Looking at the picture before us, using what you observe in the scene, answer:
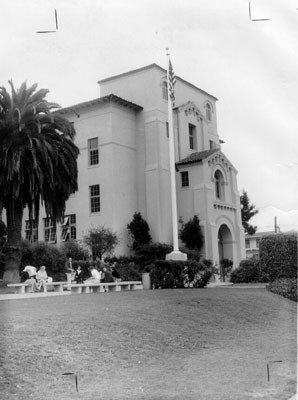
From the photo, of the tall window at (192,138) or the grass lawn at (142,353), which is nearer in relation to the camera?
the grass lawn at (142,353)

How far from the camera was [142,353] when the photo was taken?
8750 millimetres

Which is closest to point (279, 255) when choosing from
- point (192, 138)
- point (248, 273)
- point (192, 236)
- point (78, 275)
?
point (248, 273)

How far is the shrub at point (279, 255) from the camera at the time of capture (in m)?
22.2

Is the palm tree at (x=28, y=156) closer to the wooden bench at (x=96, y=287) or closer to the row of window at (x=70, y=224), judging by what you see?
the wooden bench at (x=96, y=287)

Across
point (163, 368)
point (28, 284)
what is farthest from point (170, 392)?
point (28, 284)

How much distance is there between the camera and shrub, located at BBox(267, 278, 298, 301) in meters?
18.9

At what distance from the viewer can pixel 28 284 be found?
20.9 m

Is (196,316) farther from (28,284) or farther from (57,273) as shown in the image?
(57,273)

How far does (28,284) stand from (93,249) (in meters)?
12.0

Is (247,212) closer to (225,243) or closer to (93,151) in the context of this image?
(225,243)

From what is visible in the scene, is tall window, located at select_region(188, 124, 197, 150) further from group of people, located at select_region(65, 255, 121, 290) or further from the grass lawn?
the grass lawn

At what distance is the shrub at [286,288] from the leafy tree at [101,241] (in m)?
13.7

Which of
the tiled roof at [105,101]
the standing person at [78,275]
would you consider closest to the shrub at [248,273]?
the standing person at [78,275]

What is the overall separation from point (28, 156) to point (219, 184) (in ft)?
63.1
